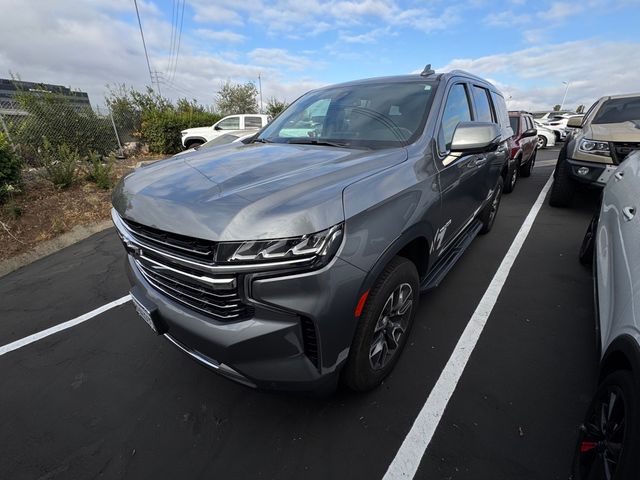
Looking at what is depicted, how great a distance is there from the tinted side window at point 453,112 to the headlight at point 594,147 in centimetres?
291

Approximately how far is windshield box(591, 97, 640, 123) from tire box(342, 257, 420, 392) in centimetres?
568

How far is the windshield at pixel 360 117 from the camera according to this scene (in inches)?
87.5

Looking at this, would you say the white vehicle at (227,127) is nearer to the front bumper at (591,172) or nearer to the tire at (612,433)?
the front bumper at (591,172)

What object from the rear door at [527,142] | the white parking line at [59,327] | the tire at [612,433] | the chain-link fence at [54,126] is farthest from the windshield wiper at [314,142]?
the chain-link fence at [54,126]

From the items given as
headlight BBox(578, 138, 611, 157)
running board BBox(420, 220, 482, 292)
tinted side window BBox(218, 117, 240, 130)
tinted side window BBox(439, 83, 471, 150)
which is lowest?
running board BBox(420, 220, 482, 292)

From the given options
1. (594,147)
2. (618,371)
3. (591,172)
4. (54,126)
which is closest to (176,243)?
(618,371)

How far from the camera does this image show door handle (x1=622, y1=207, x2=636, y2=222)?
185cm

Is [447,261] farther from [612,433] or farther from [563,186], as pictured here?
[563,186]

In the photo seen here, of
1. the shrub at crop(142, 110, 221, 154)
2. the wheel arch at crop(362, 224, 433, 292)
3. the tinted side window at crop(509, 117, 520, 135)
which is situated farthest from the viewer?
the shrub at crop(142, 110, 221, 154)

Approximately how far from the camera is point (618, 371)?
123 cm

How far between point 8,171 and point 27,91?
5127 millimetres

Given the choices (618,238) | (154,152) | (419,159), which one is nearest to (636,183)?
(618,238)

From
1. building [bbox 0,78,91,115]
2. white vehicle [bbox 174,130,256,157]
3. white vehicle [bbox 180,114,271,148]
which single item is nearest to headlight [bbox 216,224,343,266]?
white vehicle [bbox 174,130,256,157]

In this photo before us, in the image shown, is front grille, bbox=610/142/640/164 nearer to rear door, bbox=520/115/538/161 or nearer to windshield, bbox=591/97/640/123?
windshield, bbox=591/97/640/123
